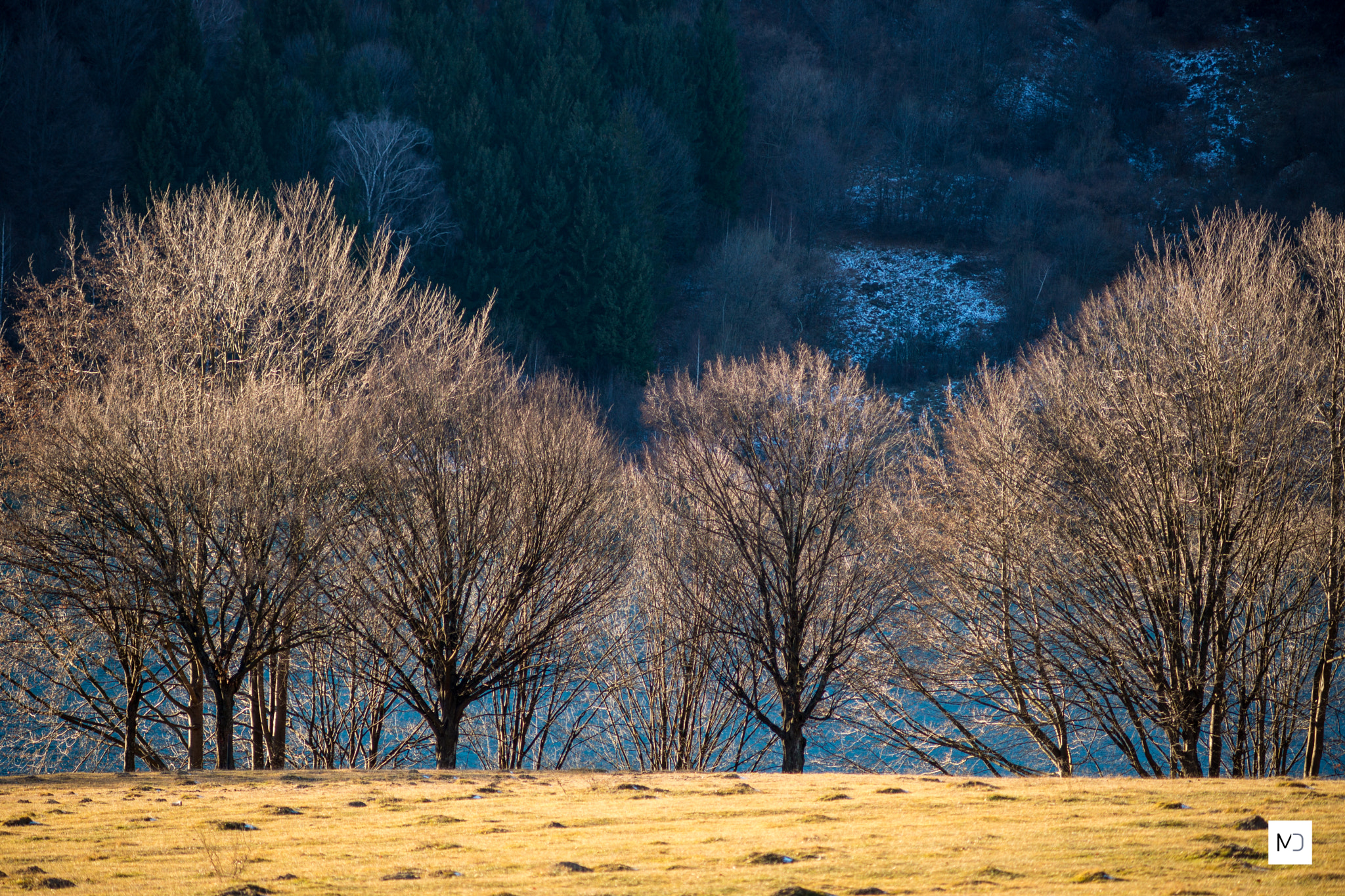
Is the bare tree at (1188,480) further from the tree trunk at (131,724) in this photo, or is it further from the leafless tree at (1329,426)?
the tree trunk at (131,724)

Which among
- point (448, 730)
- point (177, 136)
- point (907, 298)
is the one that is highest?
point (907, 298)

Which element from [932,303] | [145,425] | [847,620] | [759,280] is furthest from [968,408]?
[932,303]

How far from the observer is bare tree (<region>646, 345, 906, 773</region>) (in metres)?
22.8

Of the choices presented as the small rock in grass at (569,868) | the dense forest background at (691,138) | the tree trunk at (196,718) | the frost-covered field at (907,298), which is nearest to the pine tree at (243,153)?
the dense forest background at (691,138)

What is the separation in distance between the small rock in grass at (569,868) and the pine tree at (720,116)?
63.2 meters

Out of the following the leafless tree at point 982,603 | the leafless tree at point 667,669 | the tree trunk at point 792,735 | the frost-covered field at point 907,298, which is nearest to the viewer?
the leafless tree at point 982,603

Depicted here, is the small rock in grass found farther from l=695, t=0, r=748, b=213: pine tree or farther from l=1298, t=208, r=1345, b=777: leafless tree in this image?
l=695, t=0, r=748, b=213: pine tree

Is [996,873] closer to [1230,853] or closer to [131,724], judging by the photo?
[1230,853]

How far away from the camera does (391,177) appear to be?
158 ft

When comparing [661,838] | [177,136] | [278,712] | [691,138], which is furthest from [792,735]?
[691,138]

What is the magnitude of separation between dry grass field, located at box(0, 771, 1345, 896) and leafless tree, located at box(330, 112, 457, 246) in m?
37.3

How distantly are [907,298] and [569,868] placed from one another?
6071 centimetres

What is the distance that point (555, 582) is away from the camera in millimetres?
21828

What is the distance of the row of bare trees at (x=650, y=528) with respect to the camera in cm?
1750
